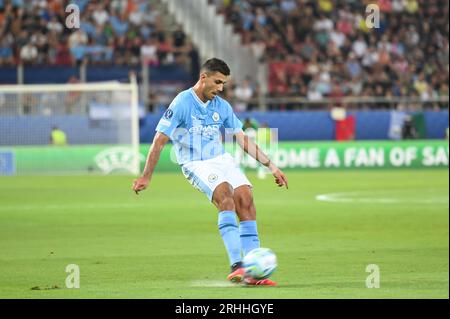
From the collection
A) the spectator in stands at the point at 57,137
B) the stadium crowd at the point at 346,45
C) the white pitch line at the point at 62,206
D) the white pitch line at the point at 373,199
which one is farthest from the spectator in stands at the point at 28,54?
the white pitch line at the point at 373,199

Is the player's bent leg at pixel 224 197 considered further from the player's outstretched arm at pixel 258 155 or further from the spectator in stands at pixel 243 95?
the spectator in stands at pixel 243 95

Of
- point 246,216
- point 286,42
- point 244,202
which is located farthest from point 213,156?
point 286,42

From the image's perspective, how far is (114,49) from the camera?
37.6 metres

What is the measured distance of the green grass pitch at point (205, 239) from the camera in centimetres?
1118

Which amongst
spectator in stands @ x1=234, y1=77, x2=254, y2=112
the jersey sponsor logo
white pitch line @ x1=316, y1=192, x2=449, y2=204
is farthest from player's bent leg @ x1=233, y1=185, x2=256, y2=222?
spectator in stands @ x1=234, y1=77, x2=254, y2=112

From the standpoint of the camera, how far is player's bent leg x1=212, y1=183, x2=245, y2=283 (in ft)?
36.6

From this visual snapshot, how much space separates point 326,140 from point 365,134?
130 centimetres

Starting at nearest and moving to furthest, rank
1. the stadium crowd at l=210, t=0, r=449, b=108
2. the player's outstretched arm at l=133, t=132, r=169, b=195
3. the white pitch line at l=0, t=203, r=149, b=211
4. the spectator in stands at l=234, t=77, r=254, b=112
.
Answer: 1. the player's outstretched arm at l=133, t=132, r=169, b=195
2. the white pitch line at l=0, t=203, r=149, b=211
3. the spectator in stands at l=234, t=77, r=254, b=112
4. the stadium crowd at l=210, t=0, r=449, b=108

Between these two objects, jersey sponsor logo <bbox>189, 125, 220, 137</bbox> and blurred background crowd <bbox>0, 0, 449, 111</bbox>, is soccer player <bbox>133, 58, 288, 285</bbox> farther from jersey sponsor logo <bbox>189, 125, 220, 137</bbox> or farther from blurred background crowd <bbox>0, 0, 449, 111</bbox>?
blurred background crowd <bbox>0, 0, 449, 111</bbox>

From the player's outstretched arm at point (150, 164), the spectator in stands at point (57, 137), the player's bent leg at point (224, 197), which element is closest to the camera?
the player's outstretched arm at point (150, 164)

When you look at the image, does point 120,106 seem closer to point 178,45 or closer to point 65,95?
point 65,95

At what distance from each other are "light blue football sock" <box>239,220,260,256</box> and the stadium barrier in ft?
71.2

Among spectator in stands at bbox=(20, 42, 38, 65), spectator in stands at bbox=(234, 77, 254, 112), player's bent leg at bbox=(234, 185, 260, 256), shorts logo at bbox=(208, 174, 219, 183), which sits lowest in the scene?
player's bent leg at bbox=(234, 185, 260, 256)
